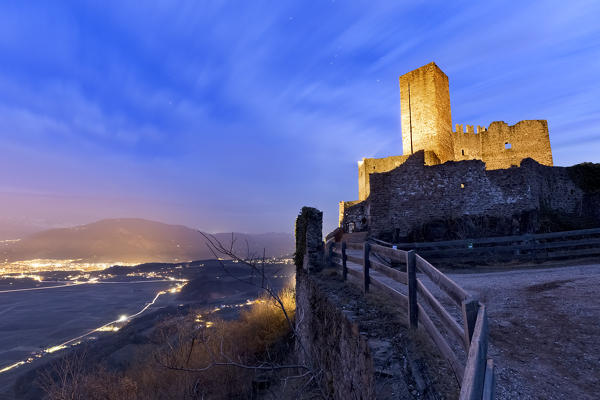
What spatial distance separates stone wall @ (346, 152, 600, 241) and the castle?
36.7 feet

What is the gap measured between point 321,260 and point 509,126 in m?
33.4

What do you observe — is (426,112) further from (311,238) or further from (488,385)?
(488,385)

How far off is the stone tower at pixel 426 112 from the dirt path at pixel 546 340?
1009 inches

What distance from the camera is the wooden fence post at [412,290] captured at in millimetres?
3764

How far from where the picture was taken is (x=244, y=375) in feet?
36.3

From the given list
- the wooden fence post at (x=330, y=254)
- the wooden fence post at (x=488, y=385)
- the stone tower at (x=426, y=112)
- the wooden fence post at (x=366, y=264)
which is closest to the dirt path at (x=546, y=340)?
the wooden fence post at (x=488, y=385)

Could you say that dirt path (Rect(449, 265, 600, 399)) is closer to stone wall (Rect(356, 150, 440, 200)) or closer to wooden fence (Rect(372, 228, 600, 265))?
wooden fence (Rect(372, 228, 600, 265))

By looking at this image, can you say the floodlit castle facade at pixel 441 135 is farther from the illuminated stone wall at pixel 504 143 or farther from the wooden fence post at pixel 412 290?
the wooden fence post at pixel 412 290

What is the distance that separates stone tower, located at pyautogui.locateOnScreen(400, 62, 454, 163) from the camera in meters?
29.6

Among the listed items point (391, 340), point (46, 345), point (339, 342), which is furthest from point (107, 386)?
point (46, 345)

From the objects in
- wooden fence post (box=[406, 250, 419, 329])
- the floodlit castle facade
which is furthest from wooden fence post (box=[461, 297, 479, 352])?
the floodlit castle facade

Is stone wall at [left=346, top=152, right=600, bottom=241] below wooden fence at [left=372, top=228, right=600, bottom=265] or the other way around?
the other way around

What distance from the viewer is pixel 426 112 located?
97.8 ft

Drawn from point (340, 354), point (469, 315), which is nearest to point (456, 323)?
point (469, 315)
